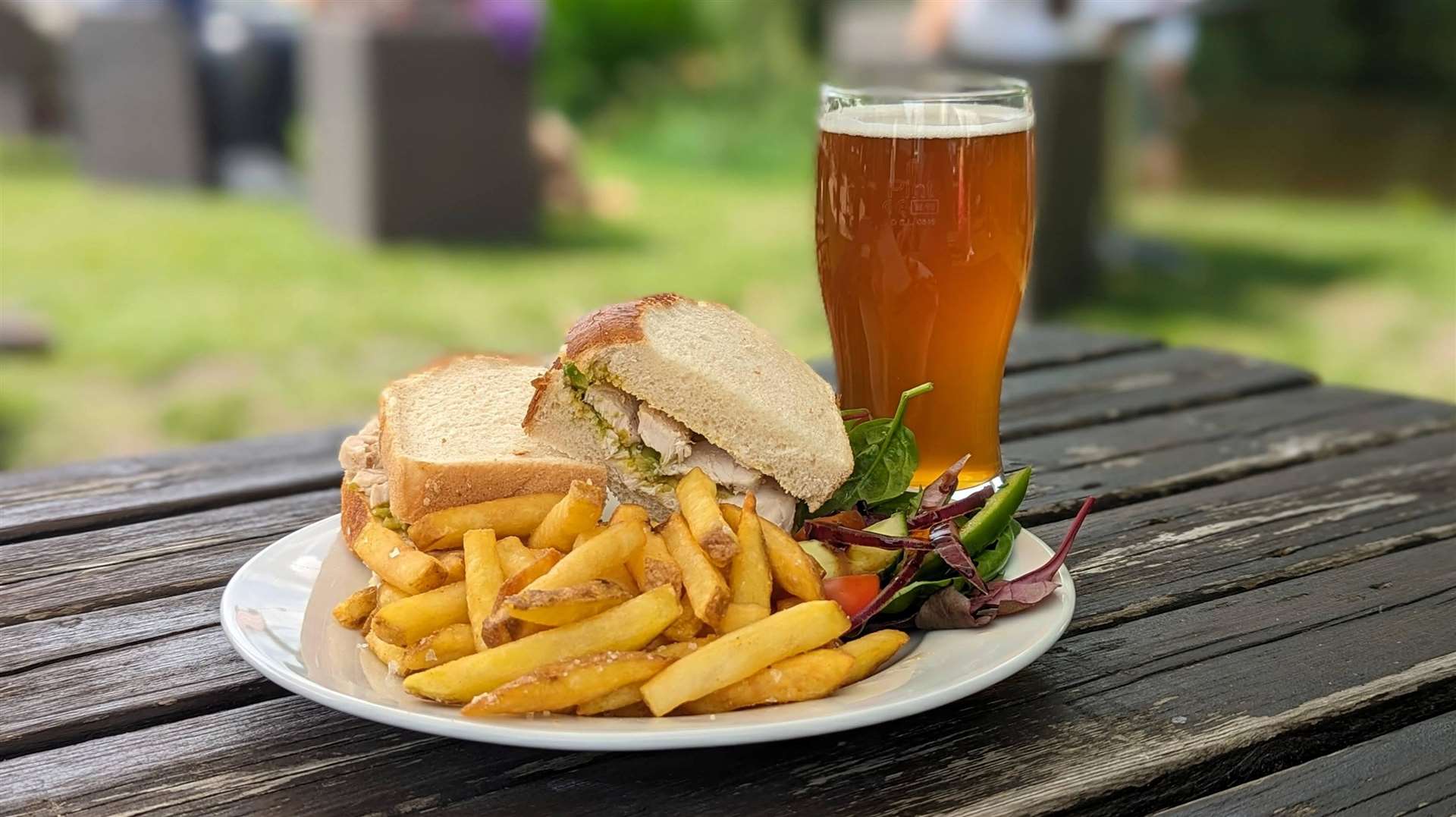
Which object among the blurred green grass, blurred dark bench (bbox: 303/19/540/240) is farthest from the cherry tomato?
blurred dark bench (bbox: 303/19/540/240)

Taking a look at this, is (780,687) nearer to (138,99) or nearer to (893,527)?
(893,527)

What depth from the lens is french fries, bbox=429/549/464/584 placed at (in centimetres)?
137

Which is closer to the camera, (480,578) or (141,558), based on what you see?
(480,578)

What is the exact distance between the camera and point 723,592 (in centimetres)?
125

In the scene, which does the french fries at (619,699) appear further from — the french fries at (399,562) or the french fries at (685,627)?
the french fries at (399,562)

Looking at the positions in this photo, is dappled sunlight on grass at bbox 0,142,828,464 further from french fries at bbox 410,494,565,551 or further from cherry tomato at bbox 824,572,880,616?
cherry tomato at bbox 824,572,880,616

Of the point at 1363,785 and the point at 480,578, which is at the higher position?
the point at 480,578

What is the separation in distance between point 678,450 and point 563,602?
0.44 meters

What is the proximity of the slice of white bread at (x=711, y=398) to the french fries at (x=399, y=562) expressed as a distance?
27 centimetres

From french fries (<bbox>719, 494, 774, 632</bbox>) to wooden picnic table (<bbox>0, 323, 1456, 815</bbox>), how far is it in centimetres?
11

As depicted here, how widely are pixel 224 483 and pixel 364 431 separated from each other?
0.30 metres

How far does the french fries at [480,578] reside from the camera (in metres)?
1.27

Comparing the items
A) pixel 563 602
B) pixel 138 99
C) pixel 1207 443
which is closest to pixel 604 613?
pixel 563 602

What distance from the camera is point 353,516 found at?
1.60 meters
